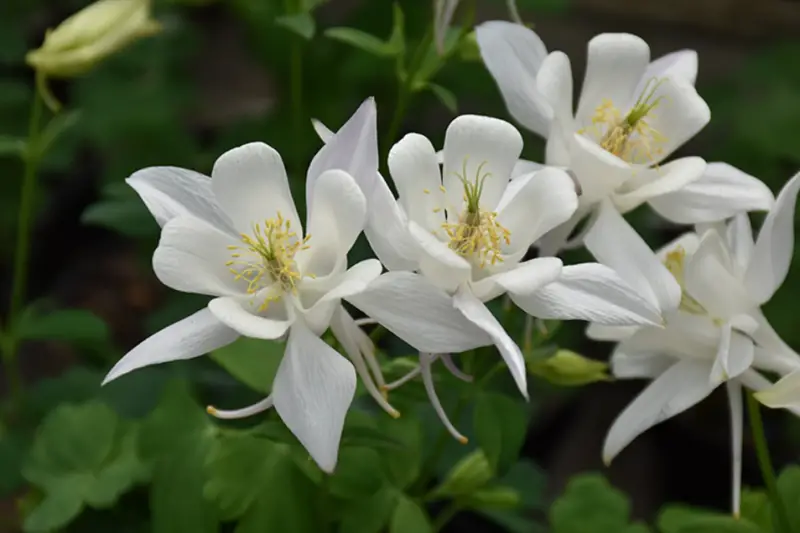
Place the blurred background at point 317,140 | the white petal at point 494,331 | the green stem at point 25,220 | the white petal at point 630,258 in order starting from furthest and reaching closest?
the blurred background at point 317,140, the green stem at point 25,220, the white petal at point 630,258, the white petal at point 494,331

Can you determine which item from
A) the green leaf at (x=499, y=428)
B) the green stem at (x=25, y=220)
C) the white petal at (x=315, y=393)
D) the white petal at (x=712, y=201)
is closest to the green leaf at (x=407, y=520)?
the green leaf at (x=499, y=428)

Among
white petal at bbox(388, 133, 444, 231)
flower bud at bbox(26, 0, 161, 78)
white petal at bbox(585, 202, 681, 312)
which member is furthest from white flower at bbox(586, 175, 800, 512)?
flower bud at bbox(26, 0, 161, 78)

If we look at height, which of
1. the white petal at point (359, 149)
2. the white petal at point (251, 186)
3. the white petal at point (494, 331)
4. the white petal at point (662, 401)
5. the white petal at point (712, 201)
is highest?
the white petal at point (359, 149)

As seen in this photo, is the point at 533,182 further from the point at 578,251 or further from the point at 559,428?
the point at 559,428

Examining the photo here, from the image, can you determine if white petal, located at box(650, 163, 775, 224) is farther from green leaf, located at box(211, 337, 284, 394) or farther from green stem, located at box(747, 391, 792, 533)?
green leaf, located at box(211, 337, 284, 394)

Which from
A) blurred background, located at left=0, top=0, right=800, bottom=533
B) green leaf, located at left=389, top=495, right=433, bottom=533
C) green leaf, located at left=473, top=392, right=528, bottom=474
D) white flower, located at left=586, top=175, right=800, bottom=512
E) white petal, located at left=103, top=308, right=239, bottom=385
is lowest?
blurred background, located at left=0, top=0, right=800, bottom=533

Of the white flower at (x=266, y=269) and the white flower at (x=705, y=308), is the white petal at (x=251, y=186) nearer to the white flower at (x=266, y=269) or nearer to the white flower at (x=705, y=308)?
the white flower at (x=266, y=269)

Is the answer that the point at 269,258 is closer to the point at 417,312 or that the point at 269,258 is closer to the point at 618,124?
the point at 417,312
